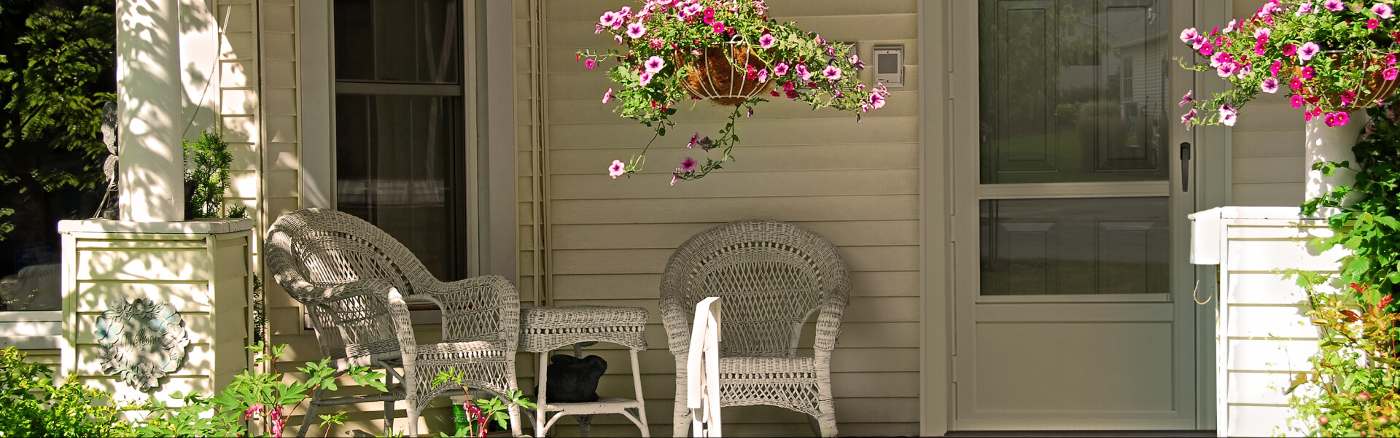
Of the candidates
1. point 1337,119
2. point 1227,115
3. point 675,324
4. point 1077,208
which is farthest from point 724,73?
point 1077,208

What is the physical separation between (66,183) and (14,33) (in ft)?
1.82

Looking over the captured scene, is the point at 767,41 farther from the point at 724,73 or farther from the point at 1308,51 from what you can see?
the point at 1308,51

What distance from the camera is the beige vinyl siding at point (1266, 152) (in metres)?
4.62

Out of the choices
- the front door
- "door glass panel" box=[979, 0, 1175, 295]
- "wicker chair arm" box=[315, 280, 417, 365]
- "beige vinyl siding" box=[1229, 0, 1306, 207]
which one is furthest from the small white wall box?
"wicker chair arm" box=[315, 280, 417, 365]

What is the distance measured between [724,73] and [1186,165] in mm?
2052

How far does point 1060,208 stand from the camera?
478 centimetres

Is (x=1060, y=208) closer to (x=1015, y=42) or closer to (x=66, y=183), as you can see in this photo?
(x=1015, y=42)

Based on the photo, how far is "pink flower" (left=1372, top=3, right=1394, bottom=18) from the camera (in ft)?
10.0

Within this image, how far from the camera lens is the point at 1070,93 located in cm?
477

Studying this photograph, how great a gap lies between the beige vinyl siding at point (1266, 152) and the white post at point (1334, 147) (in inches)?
45.1

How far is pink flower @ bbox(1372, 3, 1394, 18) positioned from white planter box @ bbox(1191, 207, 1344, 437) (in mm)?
644

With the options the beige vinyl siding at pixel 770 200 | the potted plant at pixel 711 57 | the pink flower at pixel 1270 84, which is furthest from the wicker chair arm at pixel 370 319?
the pink flower at pixel 1270 84

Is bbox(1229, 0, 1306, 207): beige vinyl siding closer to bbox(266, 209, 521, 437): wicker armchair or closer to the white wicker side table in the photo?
the white wicker side table

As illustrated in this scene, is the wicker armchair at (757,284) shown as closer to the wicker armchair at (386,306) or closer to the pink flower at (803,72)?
the wicker armchair at (386,306)
